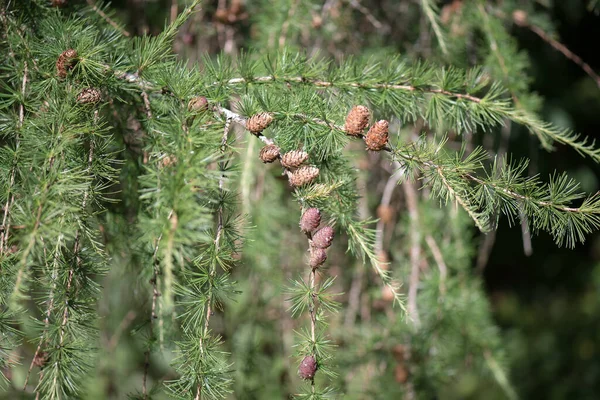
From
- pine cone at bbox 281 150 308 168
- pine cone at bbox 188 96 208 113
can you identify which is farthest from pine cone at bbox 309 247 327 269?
pine cone at bbox 188 96 208 113

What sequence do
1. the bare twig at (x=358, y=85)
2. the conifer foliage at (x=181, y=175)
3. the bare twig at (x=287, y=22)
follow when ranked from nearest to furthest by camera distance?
1. the conifer foliage at (x=181, y=175)
2. the bare twig at (x=358, y=85)
3. the bare twig at (x=287, y=22)

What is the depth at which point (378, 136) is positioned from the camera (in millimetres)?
654

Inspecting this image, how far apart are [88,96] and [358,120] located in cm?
36

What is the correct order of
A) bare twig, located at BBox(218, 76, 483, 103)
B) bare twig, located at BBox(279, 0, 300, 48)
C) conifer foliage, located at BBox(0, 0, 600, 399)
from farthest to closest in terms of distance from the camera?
1. bare twig, located at BBox(279, 0, 300, 48)
2. bare twig, located at BBox(218, 76, 483, 103)
3. conifer foliage, located at BBox(0, 0, 600, 399)

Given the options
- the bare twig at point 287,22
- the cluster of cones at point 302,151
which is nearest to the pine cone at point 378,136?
the cluster of cones at point 302,151

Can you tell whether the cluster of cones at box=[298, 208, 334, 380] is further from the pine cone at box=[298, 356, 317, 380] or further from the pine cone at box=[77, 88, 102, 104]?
the pine cone at box=[77, 88, 102, 104]

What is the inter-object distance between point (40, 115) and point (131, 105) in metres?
0.17

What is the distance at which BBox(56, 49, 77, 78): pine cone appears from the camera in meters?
0.68

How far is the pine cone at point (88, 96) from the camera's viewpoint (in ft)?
2.23

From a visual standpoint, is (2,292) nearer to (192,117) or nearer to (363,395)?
(192,117)

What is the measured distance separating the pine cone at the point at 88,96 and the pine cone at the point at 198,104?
0.44 feet

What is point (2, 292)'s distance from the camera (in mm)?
626

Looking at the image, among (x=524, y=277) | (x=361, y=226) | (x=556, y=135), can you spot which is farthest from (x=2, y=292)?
(x=524, y=277)

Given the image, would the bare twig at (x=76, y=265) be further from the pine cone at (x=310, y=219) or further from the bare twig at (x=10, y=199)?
the pine cone at (x=310, y=219)
